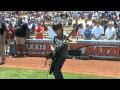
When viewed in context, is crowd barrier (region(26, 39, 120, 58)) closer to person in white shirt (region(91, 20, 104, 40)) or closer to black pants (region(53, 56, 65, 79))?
person in white shirt (region(91, 20, 104, 40))

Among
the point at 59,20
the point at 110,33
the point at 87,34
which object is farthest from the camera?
the point at 59,20

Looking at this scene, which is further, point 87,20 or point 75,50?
point 87,20

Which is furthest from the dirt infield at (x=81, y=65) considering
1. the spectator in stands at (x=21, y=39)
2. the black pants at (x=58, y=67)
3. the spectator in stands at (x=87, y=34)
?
the black pants at (x=58, y=67)

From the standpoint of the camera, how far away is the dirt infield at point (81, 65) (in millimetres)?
12920

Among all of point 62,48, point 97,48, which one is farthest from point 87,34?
point 62,48

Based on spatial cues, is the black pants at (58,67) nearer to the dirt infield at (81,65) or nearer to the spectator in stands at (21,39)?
the dirt infield at (81,65)

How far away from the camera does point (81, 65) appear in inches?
566

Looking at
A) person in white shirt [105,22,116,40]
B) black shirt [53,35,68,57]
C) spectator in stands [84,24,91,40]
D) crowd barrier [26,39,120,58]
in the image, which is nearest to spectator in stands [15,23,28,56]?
crowd barrier [26,39,120,58]

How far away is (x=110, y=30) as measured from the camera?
16844 mm

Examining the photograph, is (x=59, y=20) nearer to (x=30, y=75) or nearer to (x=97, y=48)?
(x=97, y=48)

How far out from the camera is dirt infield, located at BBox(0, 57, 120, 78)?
1292 cm
